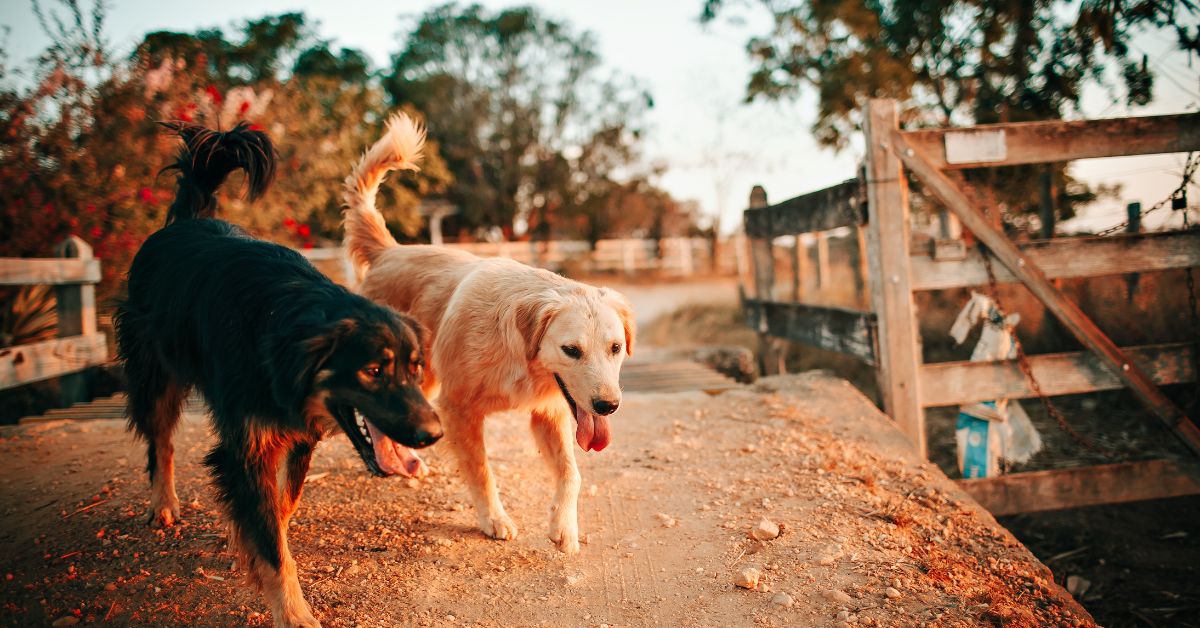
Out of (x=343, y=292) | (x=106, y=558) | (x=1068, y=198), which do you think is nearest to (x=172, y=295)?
(x=343, y=292)

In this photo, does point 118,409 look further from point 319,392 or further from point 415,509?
point 319,392

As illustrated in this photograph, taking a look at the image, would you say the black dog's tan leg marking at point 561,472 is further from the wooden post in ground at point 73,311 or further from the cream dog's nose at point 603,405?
the wooden post in ground at point 73,311

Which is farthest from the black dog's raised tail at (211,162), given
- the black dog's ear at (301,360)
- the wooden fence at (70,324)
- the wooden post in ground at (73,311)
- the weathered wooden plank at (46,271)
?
the wooden post in ground at (73,311)

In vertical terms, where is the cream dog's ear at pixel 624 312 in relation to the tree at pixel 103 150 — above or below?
below

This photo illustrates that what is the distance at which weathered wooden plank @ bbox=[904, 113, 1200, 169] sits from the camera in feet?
14.8

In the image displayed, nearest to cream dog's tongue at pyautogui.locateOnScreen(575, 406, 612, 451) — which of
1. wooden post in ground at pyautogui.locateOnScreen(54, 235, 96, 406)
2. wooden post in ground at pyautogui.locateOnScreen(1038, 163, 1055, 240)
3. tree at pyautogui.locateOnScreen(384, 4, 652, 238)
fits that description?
wooden post in ground at pyautogui.locateOnScreen(54, 235, 96, 406)

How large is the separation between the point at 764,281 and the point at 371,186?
4050 mm

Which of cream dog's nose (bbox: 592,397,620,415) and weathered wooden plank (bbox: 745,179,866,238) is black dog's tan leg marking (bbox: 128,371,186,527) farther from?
weathered wooden plank (bbox: 745,179,866,238)

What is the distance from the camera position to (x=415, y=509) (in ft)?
12.2

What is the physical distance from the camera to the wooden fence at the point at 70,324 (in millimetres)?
5551

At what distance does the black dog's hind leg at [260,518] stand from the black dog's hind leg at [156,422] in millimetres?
1043

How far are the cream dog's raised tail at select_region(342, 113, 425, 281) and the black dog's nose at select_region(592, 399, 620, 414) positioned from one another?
2315 mm

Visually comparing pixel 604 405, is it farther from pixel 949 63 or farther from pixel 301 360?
pixel 949 63

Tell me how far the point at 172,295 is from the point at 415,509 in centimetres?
157
